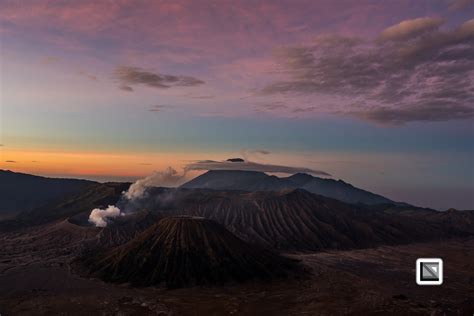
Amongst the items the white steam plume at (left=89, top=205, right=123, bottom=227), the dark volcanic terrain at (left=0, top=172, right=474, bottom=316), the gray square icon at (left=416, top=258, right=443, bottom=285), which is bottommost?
the dark volcanic terrain at (left=0, top=172, right=474, bottom=316)

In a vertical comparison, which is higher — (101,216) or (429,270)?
(429,270)

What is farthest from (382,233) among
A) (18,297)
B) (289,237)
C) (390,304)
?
(18,297)

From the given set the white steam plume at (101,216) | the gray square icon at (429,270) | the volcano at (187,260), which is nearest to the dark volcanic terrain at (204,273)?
the volcano at (187,260)

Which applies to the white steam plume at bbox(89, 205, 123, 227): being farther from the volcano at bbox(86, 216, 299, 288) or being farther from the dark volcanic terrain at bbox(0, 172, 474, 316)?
the volcano at bbox(86, 216, 299, 288)

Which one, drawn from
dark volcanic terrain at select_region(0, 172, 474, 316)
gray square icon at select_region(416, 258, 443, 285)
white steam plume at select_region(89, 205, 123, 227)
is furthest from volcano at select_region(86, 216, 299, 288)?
gray square icon at select_region(416, 258, 443, 285)

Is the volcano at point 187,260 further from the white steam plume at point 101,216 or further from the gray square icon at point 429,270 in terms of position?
the gray square icon at point 429,270

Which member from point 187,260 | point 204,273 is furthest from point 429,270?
point 187,260

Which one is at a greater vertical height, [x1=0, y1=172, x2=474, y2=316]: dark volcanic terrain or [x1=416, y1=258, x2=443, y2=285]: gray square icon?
[x1=416, y1=258, x2=443, y2=285]: gray square icon

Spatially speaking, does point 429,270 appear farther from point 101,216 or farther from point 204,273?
point 101,216
